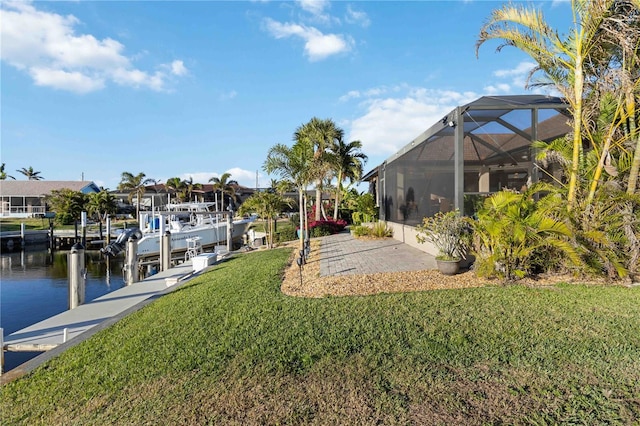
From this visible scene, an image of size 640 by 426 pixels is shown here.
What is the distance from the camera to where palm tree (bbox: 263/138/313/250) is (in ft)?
44.9

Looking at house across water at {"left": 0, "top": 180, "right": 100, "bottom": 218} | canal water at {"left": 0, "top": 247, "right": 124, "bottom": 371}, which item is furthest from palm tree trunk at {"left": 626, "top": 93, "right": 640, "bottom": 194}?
house across water at {"left": 0, "top": 180, "right": 100, "bottom": 218}

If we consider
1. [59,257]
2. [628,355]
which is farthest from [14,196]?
[628,355]

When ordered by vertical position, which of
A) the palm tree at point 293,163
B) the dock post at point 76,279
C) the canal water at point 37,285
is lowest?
the canal water at point 37,285

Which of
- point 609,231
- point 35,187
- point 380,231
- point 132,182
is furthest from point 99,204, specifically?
point 609,231

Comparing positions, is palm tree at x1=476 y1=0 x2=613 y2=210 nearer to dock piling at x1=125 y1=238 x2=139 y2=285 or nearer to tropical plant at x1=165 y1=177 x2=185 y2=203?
dock piling at x1=125 y1=238 x2=139 y2=285

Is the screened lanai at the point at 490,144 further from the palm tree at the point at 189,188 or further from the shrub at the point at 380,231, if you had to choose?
the palm tree at the point at 189,188

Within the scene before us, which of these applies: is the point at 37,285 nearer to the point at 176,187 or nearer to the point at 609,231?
the point at 609,231

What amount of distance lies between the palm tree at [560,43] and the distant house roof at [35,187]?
51.6m

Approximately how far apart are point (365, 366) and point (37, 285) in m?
17.5

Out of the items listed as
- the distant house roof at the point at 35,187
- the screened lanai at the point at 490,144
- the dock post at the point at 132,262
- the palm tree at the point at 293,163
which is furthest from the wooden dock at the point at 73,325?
the distant house roof at the point at 35,187

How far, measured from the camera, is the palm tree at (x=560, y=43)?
6258 mm

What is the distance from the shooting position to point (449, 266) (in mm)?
7156

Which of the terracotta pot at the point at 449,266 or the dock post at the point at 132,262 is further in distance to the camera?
the dock post at the point at 132,262

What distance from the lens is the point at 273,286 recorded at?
7.37m
